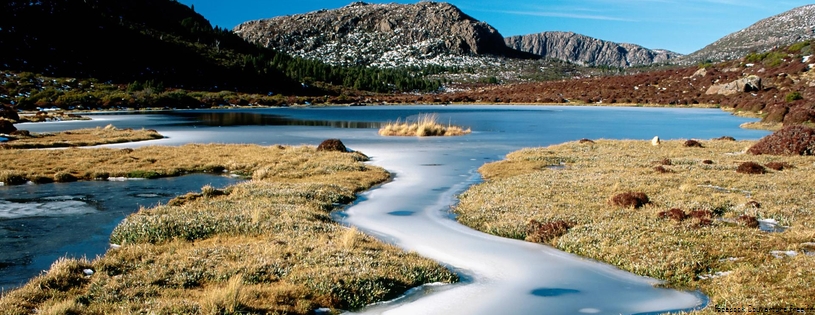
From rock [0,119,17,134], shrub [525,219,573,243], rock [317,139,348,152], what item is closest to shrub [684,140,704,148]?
rock [317,139,348,152]

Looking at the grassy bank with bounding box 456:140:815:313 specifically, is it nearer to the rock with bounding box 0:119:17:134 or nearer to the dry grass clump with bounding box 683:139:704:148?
the dry grass clump with bounding box 683:139:704:148

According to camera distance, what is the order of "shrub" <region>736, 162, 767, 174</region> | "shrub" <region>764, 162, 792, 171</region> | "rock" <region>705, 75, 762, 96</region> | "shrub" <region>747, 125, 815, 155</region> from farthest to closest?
1. "rock" <region>705, 75, 762, 96</region>
2. "shrub" <region>747, 125, 815, 155</region>
3. "shrub" <region>764, 162, 792, 171</region>
4. "shrub" <region>736, 162, 767, 174</region>

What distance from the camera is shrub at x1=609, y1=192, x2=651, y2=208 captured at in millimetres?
18969

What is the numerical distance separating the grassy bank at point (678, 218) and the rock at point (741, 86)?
268 ft

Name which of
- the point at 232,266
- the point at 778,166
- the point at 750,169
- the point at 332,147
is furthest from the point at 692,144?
the point at 232,266

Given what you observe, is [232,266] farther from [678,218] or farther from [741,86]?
[741,86]

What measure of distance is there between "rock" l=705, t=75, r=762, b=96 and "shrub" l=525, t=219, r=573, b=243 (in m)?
102

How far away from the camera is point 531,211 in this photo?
18.7 m

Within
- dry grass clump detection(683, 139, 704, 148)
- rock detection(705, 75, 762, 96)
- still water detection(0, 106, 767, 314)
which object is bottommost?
still water detection(0, 106, 767, 314)

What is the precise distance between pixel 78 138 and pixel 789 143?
166 ft

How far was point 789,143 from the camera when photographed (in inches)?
1302

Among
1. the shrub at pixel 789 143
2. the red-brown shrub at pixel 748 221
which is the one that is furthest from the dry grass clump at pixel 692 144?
the red-brown shrub at pixel 748 221

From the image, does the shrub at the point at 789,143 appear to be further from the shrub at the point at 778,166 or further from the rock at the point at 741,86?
the rock at the point at 741,86

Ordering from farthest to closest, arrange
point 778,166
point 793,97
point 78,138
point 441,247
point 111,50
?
point 111,50 < point 793,97 < point 78,138 < point 778,166 < point 441,247
